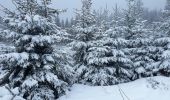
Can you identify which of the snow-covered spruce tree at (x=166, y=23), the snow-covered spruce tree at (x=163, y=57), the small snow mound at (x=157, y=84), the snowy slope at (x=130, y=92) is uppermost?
the snow-covered spruce tree at (x=166, y=23)

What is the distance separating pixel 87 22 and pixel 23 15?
22.7 ft

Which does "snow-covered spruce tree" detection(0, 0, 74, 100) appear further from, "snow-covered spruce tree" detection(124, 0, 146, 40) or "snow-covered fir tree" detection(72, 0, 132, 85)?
"snow-covered spruce tree" detection(124, 0, 146, 40)

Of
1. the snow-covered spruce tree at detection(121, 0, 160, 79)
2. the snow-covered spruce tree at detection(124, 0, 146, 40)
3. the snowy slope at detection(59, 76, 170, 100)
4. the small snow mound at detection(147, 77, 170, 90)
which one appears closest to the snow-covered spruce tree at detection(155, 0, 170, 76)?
the snow-covered spruce tree at detection(121, 0, 160, 79)

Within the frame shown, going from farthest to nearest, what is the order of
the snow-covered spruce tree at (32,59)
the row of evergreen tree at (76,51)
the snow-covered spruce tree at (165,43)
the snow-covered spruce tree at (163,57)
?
the snow-covered spruce tree at (165,43) < the snow-covered spruce tree at (163,57) < the row of evergreen tree at (76,51) < the snow-covered spruce tree at (32,59)

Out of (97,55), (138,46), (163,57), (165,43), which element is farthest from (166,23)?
(97,55)

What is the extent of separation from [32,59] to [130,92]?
20.7 ft

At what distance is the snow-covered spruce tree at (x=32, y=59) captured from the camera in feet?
39.8

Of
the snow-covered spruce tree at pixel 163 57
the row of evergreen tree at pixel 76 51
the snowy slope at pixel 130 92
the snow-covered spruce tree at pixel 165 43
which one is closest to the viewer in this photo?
the row of evergreen tree at pixel 76 51

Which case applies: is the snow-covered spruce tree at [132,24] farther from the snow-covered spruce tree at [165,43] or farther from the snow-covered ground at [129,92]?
the snow-covered ground at [129,92]

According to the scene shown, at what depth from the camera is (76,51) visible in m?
18.4

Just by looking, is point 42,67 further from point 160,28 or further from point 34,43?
point 160,28

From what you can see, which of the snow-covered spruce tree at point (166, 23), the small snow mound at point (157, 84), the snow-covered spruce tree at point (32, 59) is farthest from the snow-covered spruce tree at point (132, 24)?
the snow-covered spruce tree at point (32, 59)

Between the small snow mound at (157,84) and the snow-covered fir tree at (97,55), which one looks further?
the snow-covered fir tree at (97,55)

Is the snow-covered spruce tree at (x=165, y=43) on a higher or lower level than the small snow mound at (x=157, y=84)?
higher
